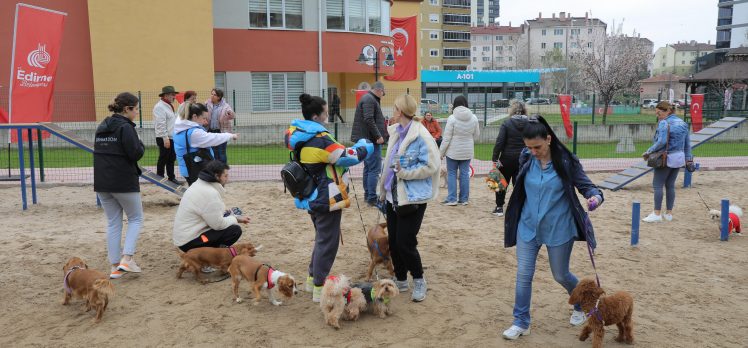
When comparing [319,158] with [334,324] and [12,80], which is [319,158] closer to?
[334,324]

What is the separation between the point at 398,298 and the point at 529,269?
4.63ft

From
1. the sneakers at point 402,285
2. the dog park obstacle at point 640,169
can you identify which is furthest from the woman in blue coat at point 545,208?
the dog park obstacle at point 640,169

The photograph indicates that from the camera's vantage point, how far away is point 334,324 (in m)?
4.62

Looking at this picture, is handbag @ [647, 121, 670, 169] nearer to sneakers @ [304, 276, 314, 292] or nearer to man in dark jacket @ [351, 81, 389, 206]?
man in dark jacket @ [351, 81, 389, 206]

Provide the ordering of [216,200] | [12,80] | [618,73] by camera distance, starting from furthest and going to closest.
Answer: [618,73] → [12,80] → [216,200]

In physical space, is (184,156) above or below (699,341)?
above

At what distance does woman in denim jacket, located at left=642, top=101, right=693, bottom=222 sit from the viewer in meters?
7.94

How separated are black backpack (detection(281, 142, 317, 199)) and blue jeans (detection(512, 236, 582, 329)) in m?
1.74

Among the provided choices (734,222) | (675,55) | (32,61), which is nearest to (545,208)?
(734,222)

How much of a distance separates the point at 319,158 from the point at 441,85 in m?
62.6

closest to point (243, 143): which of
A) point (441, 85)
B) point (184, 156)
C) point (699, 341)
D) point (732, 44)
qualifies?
point (184, 156)

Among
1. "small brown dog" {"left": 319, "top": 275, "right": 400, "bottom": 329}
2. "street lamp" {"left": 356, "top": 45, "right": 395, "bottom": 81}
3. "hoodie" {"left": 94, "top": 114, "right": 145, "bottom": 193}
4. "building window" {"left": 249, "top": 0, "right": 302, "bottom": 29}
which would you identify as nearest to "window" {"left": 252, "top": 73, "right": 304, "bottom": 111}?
"building window" {"left": 249, "top": 0, "right": 302, "bottom": 29}

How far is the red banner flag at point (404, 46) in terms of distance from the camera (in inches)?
1154

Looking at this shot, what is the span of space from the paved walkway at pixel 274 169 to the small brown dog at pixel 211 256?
6367mm
